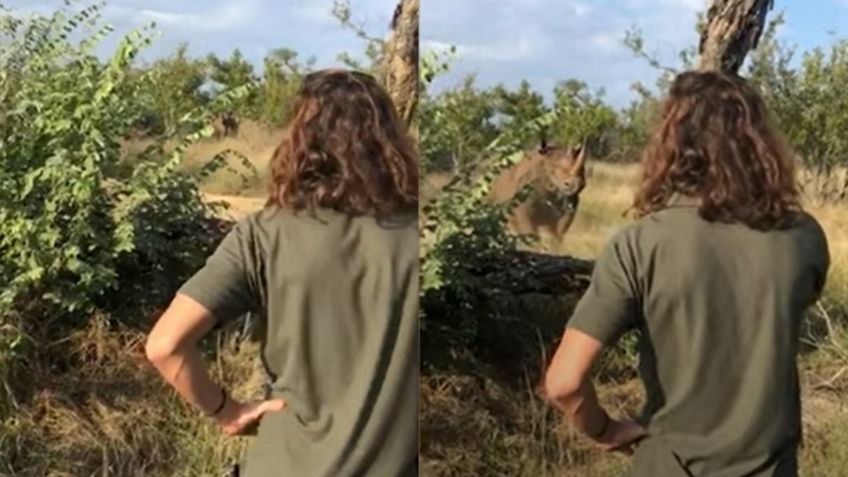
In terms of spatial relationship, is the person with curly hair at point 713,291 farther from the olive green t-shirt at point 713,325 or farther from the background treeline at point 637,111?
the background treeline at point 637,111

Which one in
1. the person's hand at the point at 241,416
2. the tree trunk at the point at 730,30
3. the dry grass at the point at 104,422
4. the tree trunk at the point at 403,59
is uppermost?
the tree trunk at the point at 730,30

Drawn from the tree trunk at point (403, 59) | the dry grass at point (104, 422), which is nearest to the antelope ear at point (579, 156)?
the tree trunk at point (403, 59)

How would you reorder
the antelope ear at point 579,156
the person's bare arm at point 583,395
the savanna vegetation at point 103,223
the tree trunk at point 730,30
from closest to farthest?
the person's bare arm at point 583,395 < the tree trunk at point 730,30 < the antelope ear at point 579,156 < the savanna vegetation at point 103,223

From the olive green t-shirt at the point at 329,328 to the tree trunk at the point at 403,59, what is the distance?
0.50m

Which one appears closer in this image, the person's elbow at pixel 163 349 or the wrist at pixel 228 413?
the person's elbow at pixel 163 349

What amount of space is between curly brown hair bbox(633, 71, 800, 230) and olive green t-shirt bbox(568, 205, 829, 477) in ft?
0.11

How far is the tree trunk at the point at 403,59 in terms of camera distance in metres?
3.22

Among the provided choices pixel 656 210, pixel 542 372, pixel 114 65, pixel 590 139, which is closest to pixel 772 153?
pixel 656 210

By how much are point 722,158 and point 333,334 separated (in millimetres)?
836

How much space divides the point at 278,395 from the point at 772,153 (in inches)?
42.5

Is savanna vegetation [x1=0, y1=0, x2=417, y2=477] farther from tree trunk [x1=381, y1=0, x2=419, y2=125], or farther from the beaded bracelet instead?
the beaded bracelet

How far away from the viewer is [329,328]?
2.71 meters

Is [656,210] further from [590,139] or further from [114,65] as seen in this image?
[114,65]

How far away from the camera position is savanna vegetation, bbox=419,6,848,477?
9.11 ft
